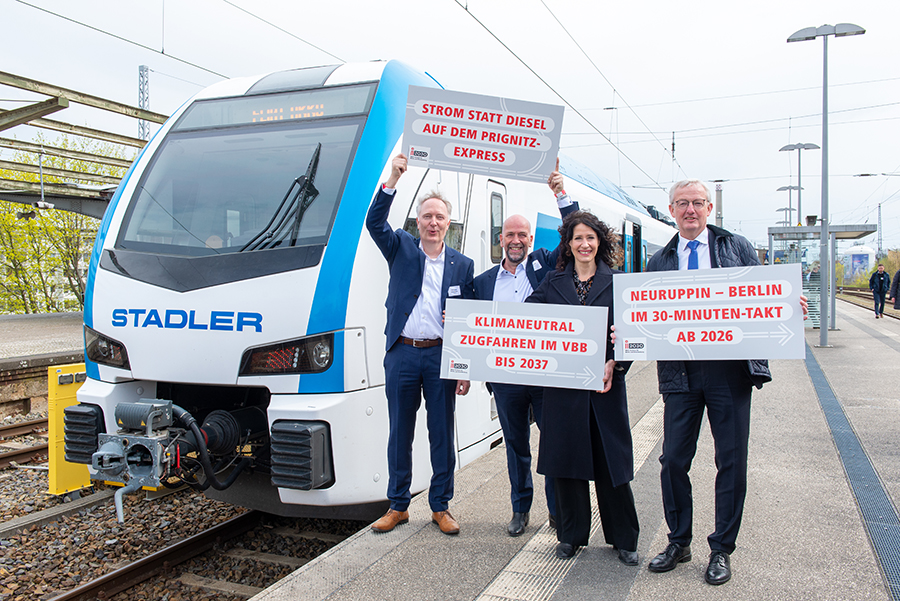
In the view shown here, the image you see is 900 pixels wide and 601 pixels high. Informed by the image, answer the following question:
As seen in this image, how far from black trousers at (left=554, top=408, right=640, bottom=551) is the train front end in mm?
1074

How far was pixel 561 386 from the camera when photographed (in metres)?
3.31

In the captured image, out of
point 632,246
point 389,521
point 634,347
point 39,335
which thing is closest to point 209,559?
point 389,521

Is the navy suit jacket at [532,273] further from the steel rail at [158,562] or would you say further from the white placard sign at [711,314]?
the steel rail at [158,562]

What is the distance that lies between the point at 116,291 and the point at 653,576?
3397 millimetres

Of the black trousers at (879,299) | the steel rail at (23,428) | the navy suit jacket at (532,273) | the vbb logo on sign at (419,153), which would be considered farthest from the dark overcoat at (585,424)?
the black trousers at (879,299)

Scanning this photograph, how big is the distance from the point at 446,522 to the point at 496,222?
2.54 m

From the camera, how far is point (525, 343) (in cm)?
349

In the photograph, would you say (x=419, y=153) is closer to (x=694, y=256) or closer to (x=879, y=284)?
(x=694, y=256)

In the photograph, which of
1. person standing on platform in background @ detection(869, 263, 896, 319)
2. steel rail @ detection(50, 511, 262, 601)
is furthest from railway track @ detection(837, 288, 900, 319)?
steel rail @ detection(50, 511, 262, 601)

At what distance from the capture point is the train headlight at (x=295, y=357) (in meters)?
3.59

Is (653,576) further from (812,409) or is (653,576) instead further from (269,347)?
(812,409)

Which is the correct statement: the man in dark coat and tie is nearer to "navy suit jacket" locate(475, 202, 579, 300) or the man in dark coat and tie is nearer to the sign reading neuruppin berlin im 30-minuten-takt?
"navy suit jacket" locate(475, 202, 579, 300)

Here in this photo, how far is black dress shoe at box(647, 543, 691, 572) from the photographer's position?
3.24 m

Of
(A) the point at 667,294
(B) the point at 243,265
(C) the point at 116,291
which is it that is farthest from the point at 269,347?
(A) the point at 667,294
